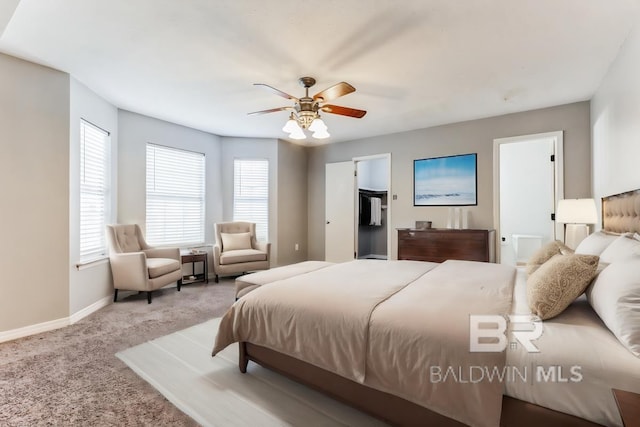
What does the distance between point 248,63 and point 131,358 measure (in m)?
2.71

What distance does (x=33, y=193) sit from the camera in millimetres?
2812

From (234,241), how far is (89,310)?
213cm

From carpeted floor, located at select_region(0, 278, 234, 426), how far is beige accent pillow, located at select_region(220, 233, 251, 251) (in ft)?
5.26

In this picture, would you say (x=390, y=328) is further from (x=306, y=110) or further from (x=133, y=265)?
(x=133, y=265)

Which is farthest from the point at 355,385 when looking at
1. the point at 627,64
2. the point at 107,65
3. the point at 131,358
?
the point at 107,65

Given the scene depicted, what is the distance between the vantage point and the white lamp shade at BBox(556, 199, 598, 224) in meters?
2.98

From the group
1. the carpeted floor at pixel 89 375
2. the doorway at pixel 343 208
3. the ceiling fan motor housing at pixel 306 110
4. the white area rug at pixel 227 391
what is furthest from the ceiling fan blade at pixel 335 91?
the doorway at pixel 343 208

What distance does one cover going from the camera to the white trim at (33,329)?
263 centimetres

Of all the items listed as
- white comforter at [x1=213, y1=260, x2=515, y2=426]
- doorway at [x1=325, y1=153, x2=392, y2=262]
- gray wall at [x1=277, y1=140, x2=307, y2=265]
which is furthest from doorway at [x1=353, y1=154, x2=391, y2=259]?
white comforter at [x1=213, y1=260, x2=515, y2=426]

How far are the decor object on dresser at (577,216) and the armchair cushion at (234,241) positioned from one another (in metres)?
4.36

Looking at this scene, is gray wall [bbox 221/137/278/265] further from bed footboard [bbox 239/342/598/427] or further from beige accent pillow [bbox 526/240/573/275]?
beige accent pillow [bbox 526/240/573/275]

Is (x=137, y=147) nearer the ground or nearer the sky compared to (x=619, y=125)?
nearer the sky

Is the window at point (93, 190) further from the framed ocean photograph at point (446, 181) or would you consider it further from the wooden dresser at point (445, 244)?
the framed ocean photograph at point (446, 181)

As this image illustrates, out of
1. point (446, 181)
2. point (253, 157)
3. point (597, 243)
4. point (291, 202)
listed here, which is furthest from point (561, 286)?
point (253, 157)
